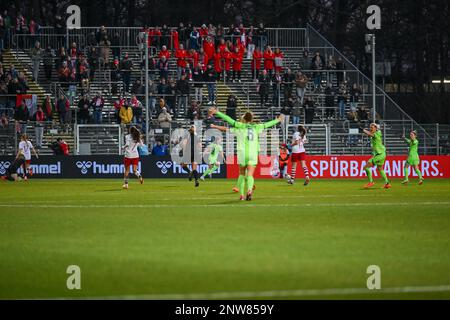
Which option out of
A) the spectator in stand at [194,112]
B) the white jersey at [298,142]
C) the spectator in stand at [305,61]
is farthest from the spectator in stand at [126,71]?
the white jersey at [298,142]

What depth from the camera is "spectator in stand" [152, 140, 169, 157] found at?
160 ft

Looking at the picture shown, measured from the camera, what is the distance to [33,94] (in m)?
52.1

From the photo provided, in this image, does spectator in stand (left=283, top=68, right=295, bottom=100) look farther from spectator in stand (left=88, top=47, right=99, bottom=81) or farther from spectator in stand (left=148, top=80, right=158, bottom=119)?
spectator in stand (left=88, top=47, right=99, bottom=81)

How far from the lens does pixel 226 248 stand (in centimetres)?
1603

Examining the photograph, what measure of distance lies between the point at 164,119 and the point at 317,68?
1222cm

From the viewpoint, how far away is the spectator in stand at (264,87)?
55.4 metres

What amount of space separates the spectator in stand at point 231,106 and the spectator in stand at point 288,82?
126 inches

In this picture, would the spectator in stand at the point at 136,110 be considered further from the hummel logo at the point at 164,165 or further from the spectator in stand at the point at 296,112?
the spectator in stand at the point at 296,112

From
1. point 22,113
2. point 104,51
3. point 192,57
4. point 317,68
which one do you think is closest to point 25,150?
point 22,113

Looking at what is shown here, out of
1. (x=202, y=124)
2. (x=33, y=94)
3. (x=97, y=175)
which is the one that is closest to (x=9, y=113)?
(x=33, y=94)

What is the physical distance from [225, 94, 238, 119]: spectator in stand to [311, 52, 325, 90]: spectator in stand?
20.7ft

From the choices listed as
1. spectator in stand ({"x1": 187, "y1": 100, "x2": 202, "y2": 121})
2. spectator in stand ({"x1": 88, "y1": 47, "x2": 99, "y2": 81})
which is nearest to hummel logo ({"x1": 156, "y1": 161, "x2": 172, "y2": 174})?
spectator in stand ({"x1": 187, "y1": 100, "x2": 202, "y2": 121})

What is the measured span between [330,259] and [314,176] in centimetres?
3411
